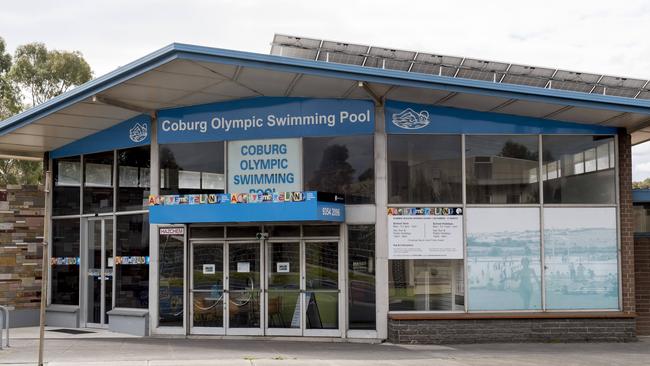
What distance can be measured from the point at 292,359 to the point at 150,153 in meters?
6.33

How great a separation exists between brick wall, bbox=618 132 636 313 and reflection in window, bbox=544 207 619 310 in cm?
16

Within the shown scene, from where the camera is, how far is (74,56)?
139 ft

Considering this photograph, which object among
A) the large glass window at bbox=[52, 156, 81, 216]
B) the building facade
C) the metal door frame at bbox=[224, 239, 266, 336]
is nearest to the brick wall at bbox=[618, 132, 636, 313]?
the building facade

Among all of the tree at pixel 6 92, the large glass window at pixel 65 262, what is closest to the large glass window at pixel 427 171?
the large glass window at pixel 65 262

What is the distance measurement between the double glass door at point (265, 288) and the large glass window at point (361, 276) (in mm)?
298

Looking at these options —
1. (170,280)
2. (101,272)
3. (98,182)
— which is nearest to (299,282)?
(170,280)

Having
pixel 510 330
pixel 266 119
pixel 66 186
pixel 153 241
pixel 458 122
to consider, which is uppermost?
pixel 266 119

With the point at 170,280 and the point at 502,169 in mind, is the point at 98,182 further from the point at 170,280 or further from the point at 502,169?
the point at 502,169

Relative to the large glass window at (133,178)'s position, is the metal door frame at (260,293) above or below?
below

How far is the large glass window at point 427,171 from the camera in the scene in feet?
47.8

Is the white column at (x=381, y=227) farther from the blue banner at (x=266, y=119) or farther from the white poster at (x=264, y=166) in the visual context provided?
the white poster at (x=264, y=166)

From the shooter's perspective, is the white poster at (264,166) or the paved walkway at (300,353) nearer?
the paved walkway at (300,353)

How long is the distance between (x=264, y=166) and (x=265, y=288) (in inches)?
97.6

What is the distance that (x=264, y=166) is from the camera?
15273 millimetres
